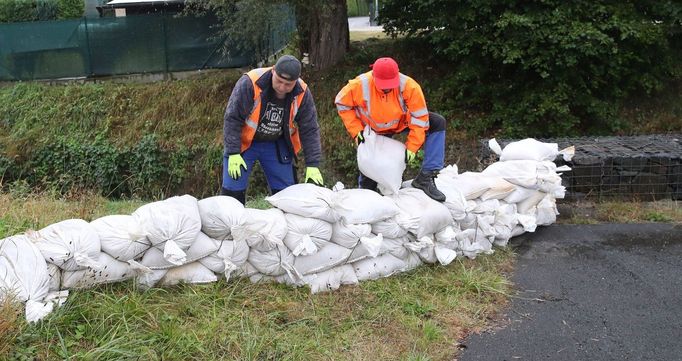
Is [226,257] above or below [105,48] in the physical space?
below

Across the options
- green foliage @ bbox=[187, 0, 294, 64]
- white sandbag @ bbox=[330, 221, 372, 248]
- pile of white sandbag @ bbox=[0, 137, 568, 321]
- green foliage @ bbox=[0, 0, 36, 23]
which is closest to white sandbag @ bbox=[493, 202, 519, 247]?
pile of white sandbag @ bbox=[0, 137, 568, 321]

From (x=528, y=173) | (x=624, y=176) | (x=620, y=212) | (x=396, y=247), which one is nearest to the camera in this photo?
(x=396, y=247)

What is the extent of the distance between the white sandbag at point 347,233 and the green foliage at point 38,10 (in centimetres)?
1362

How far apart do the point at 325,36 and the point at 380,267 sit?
7.37 metres

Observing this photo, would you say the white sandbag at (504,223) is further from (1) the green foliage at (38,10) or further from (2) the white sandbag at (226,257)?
(1) the green foliage at (38,10)

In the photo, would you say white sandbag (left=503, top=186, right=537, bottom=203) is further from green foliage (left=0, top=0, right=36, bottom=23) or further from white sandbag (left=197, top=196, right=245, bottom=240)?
green foliage (left=0, top=0, right=36, bottom=23)

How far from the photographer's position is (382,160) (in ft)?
12.6

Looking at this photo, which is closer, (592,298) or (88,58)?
(592,298)

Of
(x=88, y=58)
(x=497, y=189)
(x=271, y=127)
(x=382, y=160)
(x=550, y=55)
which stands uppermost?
(x=88, y=58)

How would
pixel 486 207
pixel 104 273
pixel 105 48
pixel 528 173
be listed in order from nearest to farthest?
pixel 104 273, pixel 486 207, pixel 528 173, pixel 105 48

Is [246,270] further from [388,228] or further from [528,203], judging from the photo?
[528,203]

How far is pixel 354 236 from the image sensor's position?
130 inches

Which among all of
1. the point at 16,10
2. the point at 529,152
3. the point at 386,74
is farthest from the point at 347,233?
the point at 16,10

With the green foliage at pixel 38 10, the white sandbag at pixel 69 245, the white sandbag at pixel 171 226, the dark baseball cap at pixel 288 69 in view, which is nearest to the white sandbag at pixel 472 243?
the dark baseball cap at pixel 288 69
